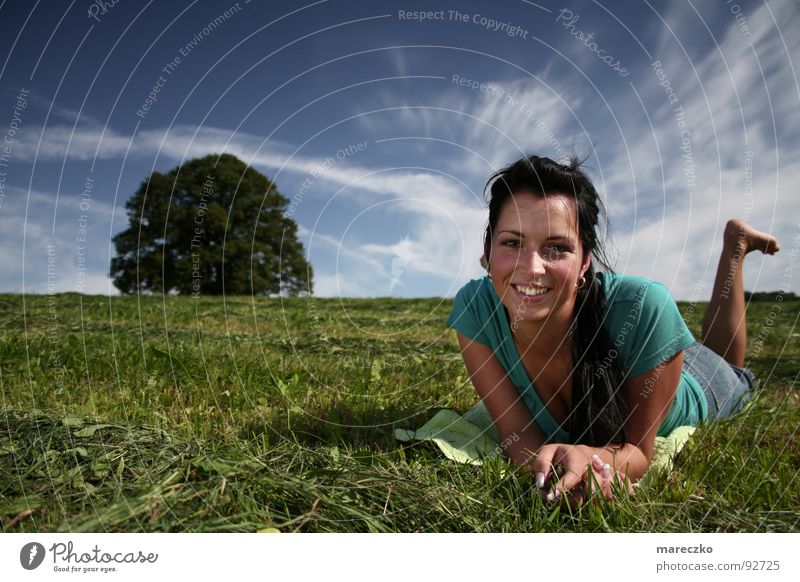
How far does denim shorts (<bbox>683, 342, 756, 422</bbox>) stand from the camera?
3603 millimetres

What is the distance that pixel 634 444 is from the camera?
2482 millimetres

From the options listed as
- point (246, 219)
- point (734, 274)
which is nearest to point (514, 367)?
point (734, 274)

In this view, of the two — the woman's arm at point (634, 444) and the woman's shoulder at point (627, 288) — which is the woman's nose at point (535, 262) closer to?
the woman's shoulder at point (627, 288)

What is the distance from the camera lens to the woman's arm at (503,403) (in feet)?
8.64

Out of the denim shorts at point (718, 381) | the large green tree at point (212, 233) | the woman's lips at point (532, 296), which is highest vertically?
the large green tree at point (212, 233)

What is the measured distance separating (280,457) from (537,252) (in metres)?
1.35

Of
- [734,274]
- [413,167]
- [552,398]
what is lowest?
[552,398]

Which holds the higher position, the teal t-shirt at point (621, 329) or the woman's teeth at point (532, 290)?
the woman's teeth at point (532, 290)

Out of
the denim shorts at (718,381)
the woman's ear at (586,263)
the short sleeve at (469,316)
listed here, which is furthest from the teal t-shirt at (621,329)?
the denim shorts at (718,381)

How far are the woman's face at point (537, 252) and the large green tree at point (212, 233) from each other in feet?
4.36
